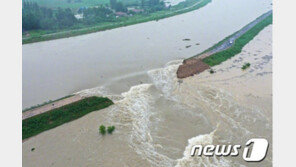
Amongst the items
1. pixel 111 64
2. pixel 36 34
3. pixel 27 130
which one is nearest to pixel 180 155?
pixel 27 130

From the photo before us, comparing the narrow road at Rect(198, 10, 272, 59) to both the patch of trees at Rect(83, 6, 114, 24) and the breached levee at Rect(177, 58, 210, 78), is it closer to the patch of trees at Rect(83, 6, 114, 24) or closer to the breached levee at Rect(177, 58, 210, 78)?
the breached levee at Rect(177, 58, 210, 78)

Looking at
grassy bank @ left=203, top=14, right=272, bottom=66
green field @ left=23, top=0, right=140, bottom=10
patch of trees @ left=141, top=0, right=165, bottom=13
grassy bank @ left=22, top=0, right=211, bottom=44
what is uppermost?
green field @ left=23, top=0, right=140, bottom=10

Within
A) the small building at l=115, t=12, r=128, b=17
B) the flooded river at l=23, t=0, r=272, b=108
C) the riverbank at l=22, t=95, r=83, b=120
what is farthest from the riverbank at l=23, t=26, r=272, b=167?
the small building at l=115, t=12, r=128, b=17

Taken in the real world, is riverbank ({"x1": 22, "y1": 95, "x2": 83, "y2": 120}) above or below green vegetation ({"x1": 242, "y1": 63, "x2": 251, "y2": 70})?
below

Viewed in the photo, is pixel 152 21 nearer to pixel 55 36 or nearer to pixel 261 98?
pixel 55 36

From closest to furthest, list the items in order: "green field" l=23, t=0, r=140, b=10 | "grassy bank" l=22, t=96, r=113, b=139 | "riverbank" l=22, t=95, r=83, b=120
Answer: "grassy bank" l=22, t=96, r=113, b=139 → "riverbank" l=22, t=95, r=83, b=120 → "green field" l=23, t=0, r=140, b=10

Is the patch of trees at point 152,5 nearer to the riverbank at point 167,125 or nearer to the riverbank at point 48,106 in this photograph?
the riverbank at point 167,125
